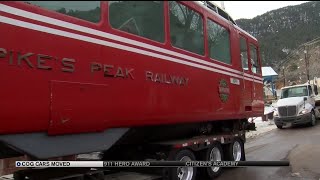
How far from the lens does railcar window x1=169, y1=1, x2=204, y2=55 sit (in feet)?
22.2

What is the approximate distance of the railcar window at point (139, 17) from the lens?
4928 millimetres

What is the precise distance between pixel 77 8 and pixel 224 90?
476 centimetres

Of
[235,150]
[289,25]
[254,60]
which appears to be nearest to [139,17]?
[235,150]

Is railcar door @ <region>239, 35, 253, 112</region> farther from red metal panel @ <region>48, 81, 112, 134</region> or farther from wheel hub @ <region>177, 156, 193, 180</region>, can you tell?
red metal panel @ <region>48, 81, 112, 134</region>

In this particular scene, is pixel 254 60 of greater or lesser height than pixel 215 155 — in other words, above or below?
above

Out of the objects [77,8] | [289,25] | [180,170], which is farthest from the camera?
[289,25]

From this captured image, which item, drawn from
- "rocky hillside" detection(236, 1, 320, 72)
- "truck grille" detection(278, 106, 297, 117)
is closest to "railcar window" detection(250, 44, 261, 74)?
"rocky hillside" detection(236, 1, 320, 72)

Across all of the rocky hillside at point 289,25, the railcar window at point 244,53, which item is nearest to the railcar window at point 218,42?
A: the railcar window at point 244,53

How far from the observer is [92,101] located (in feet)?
16.7

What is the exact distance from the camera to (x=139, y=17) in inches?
207

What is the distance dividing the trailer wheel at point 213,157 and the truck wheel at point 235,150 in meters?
0.49

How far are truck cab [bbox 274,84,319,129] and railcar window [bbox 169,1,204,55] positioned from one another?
15795mm

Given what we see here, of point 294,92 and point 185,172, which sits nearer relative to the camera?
point 185,172

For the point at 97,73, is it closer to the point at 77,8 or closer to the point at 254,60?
the point at 77,8
